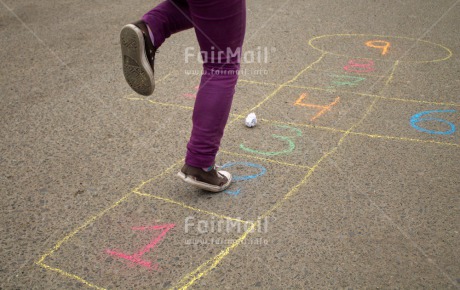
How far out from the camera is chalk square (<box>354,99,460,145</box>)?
3.38m

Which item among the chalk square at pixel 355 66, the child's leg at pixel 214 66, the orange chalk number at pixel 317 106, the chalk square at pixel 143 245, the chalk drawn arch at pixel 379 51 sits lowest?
the chalk drawn arch at pixel 379 51

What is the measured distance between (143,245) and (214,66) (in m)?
Result: 0.89

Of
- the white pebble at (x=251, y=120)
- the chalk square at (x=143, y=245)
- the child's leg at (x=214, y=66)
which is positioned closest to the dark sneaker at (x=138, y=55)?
the child's leg at (x=214, y=66)

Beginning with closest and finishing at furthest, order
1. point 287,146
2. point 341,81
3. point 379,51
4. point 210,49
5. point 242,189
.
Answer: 1. point 210,49
2. point 242,189
3. point 287,146
4. point 341,81
5. point 379,51

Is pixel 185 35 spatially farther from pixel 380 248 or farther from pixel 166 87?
pixel 380 248

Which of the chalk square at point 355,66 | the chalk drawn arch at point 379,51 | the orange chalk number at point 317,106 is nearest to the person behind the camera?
the orange chalk number at point 317,106

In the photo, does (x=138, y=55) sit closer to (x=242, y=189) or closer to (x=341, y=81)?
(x=242, y=189)

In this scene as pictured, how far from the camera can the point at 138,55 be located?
2.67 meters

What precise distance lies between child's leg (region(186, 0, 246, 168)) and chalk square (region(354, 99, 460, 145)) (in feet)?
4.00

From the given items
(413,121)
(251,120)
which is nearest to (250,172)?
(251,120)

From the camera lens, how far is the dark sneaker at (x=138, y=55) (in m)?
2.64

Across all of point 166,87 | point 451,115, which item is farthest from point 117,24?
point 451,115

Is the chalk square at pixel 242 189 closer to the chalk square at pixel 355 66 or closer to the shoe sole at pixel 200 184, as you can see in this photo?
the shoe sole at pixel 200 184

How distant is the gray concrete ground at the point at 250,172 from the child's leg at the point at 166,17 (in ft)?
2.60
